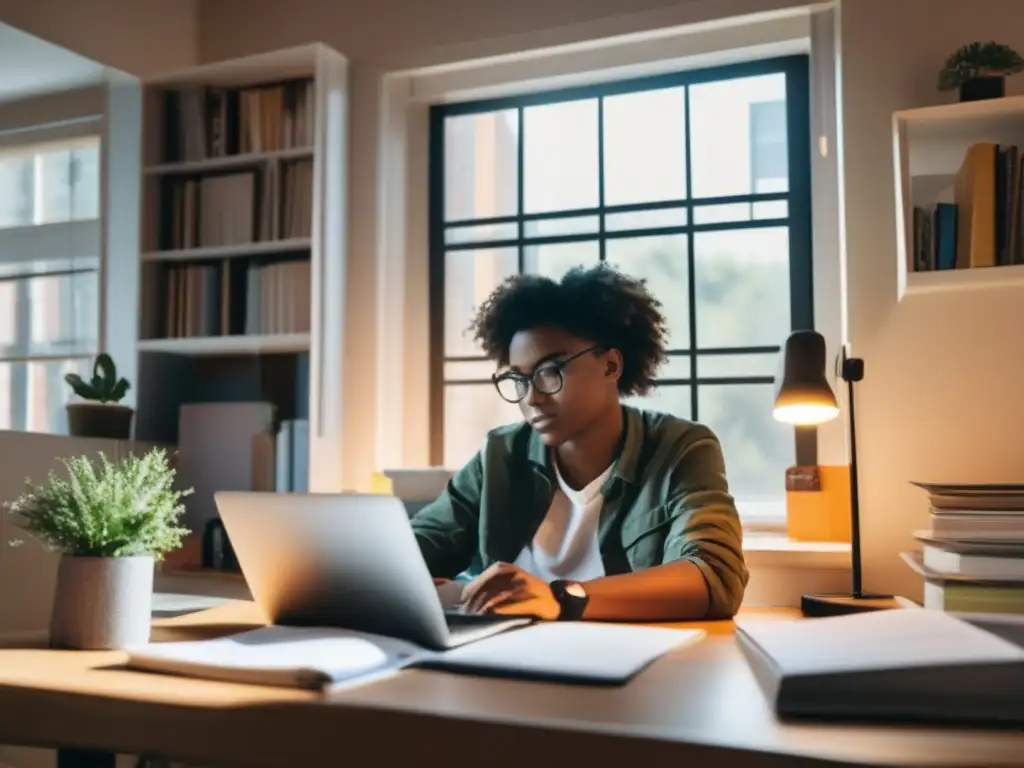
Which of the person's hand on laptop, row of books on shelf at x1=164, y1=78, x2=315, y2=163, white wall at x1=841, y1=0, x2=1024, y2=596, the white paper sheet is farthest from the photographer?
row of books on shelf at x1=164, y1=78, x2=315, y2=163

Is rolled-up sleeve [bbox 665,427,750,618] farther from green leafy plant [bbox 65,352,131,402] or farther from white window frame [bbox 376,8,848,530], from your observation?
green leafy plant [bbox 65,352,131,402]

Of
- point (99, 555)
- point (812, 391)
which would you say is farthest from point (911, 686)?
point (812, 391)

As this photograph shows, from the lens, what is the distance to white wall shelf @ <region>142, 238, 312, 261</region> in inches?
114

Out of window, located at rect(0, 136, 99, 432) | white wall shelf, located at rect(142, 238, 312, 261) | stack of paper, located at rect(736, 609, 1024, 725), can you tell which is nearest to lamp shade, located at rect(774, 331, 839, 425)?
stack of paper, located at rect(736, 609, 1024, 725)

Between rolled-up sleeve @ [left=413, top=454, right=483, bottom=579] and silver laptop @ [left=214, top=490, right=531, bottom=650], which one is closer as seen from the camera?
silver laptop @ [left=214, top=490, right=531, bottom=650]

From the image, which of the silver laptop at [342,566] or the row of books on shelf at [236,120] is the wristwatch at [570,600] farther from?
the row of books on shelf at [236,120]

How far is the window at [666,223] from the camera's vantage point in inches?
107

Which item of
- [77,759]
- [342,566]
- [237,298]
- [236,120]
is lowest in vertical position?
[77,759]

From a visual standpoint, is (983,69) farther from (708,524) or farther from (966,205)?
(708,524)

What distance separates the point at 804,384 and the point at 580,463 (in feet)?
1.56

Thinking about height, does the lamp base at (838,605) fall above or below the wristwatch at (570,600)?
below

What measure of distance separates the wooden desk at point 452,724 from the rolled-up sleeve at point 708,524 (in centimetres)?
56

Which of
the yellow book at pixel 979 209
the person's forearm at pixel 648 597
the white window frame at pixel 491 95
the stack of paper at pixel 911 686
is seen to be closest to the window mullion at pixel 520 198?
the white window frame at pixel 491 95

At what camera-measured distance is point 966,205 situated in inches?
83.0
